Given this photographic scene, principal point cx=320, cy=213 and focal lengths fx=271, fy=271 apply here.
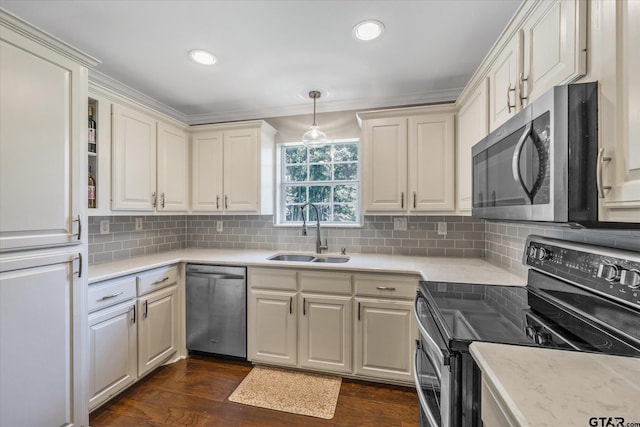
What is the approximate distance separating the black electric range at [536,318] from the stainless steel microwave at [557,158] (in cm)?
30

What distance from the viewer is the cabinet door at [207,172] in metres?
2.85

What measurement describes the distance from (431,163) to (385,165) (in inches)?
15.3

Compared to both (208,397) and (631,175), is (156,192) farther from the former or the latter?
(631,175)

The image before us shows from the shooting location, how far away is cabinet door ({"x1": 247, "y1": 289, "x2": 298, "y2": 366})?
2262 millimetres

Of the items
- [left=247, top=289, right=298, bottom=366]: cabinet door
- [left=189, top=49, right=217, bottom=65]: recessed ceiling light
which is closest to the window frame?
[left=247, top=289, right=298, bottom=366]: cabinet door

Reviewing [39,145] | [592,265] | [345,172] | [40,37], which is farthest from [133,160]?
[592,265]

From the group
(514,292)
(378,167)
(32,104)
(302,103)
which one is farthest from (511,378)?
(302,103)

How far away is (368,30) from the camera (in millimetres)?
1677

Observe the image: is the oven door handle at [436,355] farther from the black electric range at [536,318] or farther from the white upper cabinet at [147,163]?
the white upper cabinet at [147,163]

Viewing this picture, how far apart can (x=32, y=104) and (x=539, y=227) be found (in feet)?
9.42

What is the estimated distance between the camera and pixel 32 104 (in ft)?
4.32

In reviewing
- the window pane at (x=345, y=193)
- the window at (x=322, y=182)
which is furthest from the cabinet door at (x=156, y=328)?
the window pane at (x=345, y=193)

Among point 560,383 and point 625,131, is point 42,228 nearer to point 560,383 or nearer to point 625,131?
point 560,383

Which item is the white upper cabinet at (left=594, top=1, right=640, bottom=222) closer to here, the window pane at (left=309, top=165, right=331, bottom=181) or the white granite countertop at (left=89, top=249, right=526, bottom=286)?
the white granite countertop at (left=89, top=249, right=526, bottom=286)
